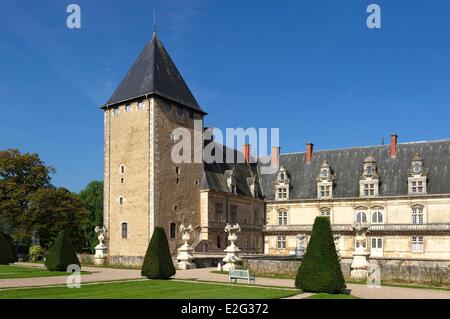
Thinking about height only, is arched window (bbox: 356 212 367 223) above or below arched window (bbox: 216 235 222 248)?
above

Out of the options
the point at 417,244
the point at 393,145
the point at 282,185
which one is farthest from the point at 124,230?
the point at 393,145

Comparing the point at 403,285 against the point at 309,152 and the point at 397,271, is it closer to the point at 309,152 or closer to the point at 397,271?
the point at 397,271

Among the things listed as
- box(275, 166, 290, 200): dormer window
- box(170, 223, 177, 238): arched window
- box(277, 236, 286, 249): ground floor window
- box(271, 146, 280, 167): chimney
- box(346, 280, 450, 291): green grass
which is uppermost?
box(271, 146, 280, 167): chimney

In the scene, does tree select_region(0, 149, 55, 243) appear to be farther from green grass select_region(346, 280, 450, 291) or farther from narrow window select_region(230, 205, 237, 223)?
green grass select_region(346, 280, 450, 291)

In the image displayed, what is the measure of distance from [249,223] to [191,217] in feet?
22.6

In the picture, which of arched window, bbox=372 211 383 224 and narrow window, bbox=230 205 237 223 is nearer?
arched window, bbox=372 211 383 224

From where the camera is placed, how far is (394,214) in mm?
35031

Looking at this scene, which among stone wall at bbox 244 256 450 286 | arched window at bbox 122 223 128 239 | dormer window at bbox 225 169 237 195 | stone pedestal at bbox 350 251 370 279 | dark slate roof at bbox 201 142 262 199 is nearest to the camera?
stone wall at bbox 244 256 450 286

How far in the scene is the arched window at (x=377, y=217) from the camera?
35625 millimetres

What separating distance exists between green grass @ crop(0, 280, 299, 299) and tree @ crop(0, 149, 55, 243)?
70.5 ft

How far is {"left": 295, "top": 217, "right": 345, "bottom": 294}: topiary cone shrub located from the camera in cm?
1434

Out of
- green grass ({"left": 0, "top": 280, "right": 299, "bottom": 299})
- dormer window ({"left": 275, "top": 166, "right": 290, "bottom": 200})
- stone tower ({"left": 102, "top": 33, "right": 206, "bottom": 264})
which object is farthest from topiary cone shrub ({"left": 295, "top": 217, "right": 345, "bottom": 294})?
dormer window ({"left": 275, "top": 166, "right": 290, "bottom": 200})

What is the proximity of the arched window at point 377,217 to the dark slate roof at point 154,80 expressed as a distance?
48.7 ft
